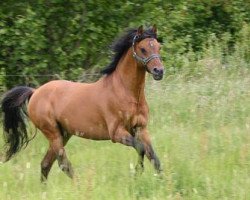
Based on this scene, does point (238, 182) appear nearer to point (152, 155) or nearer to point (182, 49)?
point (152, 155)

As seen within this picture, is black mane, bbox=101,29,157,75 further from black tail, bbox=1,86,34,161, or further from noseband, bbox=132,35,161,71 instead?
black tail, bbox=1,86,34,161

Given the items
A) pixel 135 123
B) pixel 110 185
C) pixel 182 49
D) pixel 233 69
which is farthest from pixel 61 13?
pixel 110 185

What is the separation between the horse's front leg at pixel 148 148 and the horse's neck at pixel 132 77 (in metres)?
0.40

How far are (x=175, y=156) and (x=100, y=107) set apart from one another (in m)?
1.29

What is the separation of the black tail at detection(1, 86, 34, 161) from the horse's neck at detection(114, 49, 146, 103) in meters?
1.63

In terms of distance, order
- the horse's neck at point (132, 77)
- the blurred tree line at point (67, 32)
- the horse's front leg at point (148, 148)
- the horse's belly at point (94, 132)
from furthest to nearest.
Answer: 1. the blurred tree line at point (67, 32)
2. the horse's belly at point (94, 132)
3. the horse's neck at point (132, 77)
4. the horse's front leg at point (148, 148)

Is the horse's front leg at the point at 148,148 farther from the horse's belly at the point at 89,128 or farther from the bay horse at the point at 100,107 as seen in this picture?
the horse's belly at the point at 89,128

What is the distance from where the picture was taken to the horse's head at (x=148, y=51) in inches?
279

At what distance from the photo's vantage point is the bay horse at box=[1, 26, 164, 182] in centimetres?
731

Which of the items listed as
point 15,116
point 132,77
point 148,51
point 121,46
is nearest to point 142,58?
point 148,51

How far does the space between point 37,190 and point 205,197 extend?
5.95 ft

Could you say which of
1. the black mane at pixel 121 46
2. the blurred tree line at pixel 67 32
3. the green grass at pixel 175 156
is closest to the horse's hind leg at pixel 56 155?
the green grass at pixel 175 156

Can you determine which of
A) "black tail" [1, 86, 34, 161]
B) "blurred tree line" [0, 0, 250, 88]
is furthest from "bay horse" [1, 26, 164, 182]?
"blurred tree line" [0, 0, 250, 88]

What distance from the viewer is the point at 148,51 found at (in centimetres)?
728
